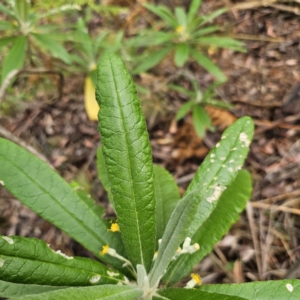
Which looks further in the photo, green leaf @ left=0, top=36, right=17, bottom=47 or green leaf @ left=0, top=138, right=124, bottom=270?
green leaf @ left=0, top=36, right=17, bottom=47

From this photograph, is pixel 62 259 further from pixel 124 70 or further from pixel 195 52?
pixel 195 52

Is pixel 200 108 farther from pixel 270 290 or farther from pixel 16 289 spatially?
pixel 16 289

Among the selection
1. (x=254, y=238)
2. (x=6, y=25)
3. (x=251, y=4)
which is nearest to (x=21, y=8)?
(x=6, y=25)

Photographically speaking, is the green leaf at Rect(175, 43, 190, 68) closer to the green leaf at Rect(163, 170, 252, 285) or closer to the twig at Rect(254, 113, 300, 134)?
the twig at Rect(254, 113, 300, 134)

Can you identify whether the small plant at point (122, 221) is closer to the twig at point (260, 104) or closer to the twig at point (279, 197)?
the twig at point (279, 197)

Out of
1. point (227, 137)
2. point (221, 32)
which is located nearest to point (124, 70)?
point (227, 137)

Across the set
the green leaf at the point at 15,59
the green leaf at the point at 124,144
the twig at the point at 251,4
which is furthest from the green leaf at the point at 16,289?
the twig at the point at 251,4

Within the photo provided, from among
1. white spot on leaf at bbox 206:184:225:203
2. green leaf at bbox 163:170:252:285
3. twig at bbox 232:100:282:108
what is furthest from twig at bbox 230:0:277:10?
white spot on leaf at bbox 206:184:225:203

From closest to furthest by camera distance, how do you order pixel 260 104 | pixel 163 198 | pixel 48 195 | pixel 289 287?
pixel 289 287 → pixel 48 195 → pixel 163 198 → pixel 260 104
